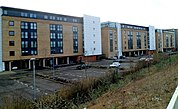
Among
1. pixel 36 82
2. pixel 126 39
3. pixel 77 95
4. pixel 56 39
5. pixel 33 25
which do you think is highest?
pixel 33 25

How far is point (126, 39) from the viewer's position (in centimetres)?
7494

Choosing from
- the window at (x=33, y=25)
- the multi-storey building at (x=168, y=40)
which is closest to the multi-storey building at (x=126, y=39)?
the multi-storey building at (x=168, y=40)

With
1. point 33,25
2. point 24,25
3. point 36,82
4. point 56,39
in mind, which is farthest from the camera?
point 56,39

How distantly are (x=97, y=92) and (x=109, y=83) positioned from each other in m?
2.36

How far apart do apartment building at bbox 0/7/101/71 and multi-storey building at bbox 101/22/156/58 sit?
240 inches

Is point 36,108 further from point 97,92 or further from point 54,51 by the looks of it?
point 54,51

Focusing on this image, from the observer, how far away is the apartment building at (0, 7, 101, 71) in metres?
41.2

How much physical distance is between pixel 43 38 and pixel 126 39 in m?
37.2

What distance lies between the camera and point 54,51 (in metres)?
49.8

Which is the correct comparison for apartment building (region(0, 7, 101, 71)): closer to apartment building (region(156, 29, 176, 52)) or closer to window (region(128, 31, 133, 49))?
window (region(128, 31, 133, 49))

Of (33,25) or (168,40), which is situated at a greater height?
(33,25)

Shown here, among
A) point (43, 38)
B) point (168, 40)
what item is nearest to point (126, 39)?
point (43, 38)

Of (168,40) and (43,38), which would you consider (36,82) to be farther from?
(168,40)

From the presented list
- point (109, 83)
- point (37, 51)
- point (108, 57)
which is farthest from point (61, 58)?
point (109, 83)
